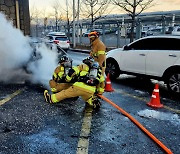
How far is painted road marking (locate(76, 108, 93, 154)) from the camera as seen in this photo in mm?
3320

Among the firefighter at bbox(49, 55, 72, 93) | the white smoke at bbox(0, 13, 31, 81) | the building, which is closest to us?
the firefighter at bbox(49, 55, 72, 93)

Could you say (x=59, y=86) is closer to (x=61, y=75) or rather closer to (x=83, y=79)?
(x=61, y=75)

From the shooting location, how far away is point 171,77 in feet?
21.4

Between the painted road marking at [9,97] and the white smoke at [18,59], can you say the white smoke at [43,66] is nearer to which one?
the white smoke at [18,59]

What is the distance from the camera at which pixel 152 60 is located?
7.02 meters

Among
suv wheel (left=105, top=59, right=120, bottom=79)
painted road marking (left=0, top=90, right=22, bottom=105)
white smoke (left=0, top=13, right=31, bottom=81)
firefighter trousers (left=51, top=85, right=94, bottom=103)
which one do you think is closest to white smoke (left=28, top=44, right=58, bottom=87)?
white smoke (left=0, top=13, right=31, bottom=81)

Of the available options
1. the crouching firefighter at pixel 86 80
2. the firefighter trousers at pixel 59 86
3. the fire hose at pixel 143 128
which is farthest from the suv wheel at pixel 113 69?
the crouching firefighter at pixel 86 80

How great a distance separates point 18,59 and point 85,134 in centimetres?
477

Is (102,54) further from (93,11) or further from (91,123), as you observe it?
(93,11)

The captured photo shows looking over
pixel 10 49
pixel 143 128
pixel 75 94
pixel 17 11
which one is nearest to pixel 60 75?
pixel 75 94

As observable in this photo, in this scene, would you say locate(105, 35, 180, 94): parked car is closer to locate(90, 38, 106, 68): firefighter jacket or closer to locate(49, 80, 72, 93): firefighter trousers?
locate(90, 38, 106, 68): firefighter jacket

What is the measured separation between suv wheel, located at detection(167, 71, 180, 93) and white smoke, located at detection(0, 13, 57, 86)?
3.69m

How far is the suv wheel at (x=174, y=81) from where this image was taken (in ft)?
21.0

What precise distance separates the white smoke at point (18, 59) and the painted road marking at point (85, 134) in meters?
3.04
